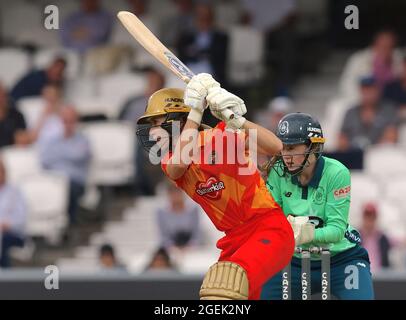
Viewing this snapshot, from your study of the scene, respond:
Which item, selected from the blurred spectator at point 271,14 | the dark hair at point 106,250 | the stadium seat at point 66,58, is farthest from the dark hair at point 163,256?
the blurred spectator at point 271,14

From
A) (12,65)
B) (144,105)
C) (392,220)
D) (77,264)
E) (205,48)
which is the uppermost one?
(12,65)

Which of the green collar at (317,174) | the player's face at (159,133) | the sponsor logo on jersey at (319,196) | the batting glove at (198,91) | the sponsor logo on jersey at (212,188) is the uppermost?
the batting glove at (198,91)

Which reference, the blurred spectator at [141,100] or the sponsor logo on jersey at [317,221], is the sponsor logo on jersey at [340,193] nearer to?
the sponsor logo on jersey at [317,221]

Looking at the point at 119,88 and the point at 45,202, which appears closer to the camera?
the point at 45,202

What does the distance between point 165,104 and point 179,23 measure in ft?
23.7

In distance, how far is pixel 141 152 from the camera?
14.8 metres

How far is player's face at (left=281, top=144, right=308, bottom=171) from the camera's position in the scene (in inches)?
380

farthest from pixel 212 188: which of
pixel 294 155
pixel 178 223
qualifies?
pixel 178 223

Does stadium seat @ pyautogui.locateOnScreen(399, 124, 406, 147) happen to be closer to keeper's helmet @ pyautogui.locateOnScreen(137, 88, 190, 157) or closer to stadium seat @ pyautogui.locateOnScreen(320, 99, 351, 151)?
stadium seat @ pyautogui.locateOnScreen(320, 99, 351, 151)

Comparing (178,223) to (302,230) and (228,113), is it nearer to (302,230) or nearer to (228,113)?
(302,230)

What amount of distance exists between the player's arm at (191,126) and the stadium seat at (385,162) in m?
5.49

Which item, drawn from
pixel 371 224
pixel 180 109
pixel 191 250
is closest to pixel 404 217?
pixel 371 224

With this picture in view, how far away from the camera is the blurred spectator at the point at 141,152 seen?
1490 centimetres

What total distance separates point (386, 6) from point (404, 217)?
3404 millimetres
